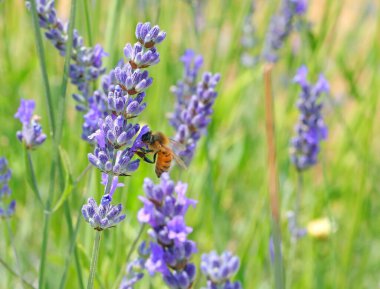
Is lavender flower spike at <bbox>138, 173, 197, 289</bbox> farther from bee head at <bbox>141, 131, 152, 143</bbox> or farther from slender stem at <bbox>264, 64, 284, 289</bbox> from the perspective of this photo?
slender stem at <bbox>264, 64, 284, 289</bbox>

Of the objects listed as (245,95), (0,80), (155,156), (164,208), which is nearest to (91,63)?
(155,156)

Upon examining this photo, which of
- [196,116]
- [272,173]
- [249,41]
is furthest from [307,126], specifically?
[249,41]

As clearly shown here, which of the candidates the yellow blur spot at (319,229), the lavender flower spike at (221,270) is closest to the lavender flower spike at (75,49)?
the lavender flower spike at (221,270)

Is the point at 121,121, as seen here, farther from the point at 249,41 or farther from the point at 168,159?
the point at 249,41

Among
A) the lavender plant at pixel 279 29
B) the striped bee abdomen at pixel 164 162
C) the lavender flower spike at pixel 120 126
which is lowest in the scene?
the lavender flower spike at pixel 120 126

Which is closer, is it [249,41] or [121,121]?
[121,121]

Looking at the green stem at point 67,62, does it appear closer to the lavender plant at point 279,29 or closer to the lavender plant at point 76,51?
the lavender plant at point 76,51
